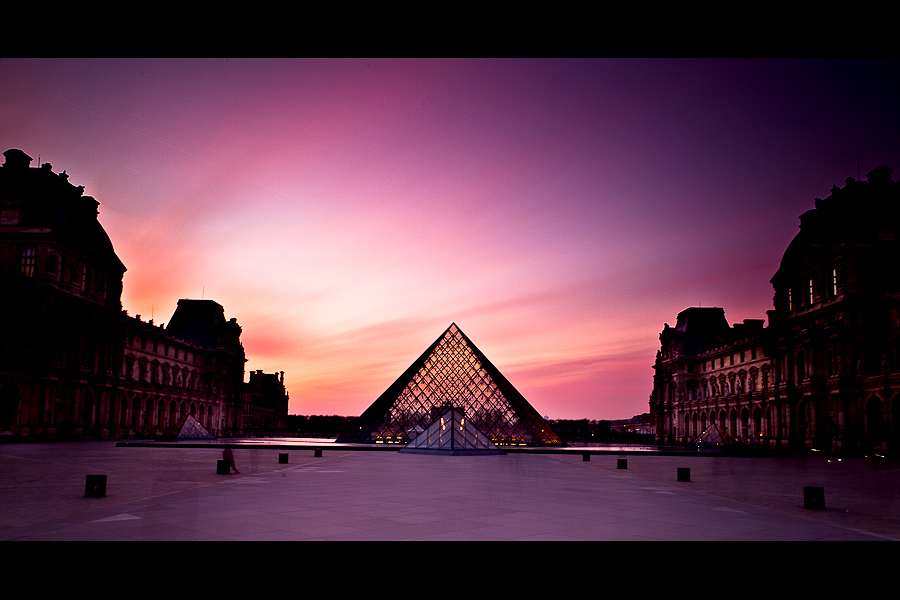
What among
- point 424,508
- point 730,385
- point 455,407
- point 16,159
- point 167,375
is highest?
point 16,159

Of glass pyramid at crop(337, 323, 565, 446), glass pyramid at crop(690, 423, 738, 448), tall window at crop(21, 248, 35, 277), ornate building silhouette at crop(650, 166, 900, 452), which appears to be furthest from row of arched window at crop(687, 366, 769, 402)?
tall window at crop(21, 248, 35, 277)

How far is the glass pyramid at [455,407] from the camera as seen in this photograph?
38281 millimetres

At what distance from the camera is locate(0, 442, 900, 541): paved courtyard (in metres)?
6.40

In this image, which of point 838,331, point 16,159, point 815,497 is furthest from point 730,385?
point 16,159

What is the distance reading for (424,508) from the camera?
839 cm

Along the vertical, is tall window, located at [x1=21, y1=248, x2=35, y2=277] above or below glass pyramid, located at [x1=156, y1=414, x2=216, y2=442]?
above

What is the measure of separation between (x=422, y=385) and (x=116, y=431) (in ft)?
78.4

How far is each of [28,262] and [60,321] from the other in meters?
3.77

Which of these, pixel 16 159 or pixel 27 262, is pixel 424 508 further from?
pixel 16 159

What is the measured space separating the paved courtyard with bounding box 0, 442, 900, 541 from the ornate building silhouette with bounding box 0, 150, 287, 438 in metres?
27.8

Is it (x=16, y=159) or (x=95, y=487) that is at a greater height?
(x=16, y=159)

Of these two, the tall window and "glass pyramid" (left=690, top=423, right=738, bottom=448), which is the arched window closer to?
the tall window

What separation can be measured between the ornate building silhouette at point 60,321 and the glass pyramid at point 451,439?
76.5 feet
